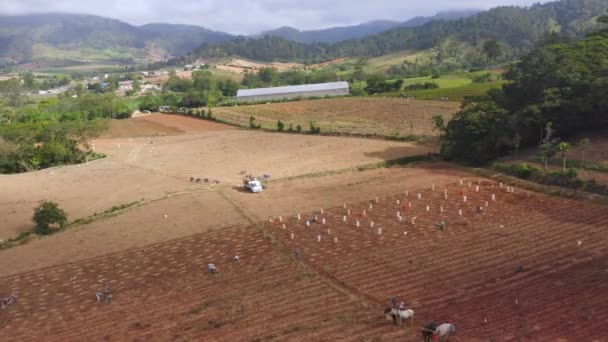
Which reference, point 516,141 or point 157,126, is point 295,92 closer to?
point 157,126

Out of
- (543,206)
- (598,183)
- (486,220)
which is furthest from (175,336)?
(598,183)

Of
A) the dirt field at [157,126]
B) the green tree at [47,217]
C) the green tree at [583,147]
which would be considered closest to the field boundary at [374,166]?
the green tree at [583,147]

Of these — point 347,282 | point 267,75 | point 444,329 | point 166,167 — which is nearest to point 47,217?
point 166,167

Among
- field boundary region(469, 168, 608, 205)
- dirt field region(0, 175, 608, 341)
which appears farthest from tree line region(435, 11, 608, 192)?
dirt field region(0, 175, 608, 341)

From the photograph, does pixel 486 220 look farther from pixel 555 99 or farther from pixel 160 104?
pixel 160 104

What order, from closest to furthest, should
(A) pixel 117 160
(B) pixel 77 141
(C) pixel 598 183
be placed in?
(C) pixel 598 183 → (A) pixel 117 160 → (B) pixel 77 141

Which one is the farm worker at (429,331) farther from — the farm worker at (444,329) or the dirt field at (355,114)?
the dirt field at (355,114)

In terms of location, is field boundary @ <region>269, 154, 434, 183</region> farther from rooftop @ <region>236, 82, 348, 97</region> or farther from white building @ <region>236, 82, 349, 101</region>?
rooftop @ <region>236, 82, 348, 97</region>
